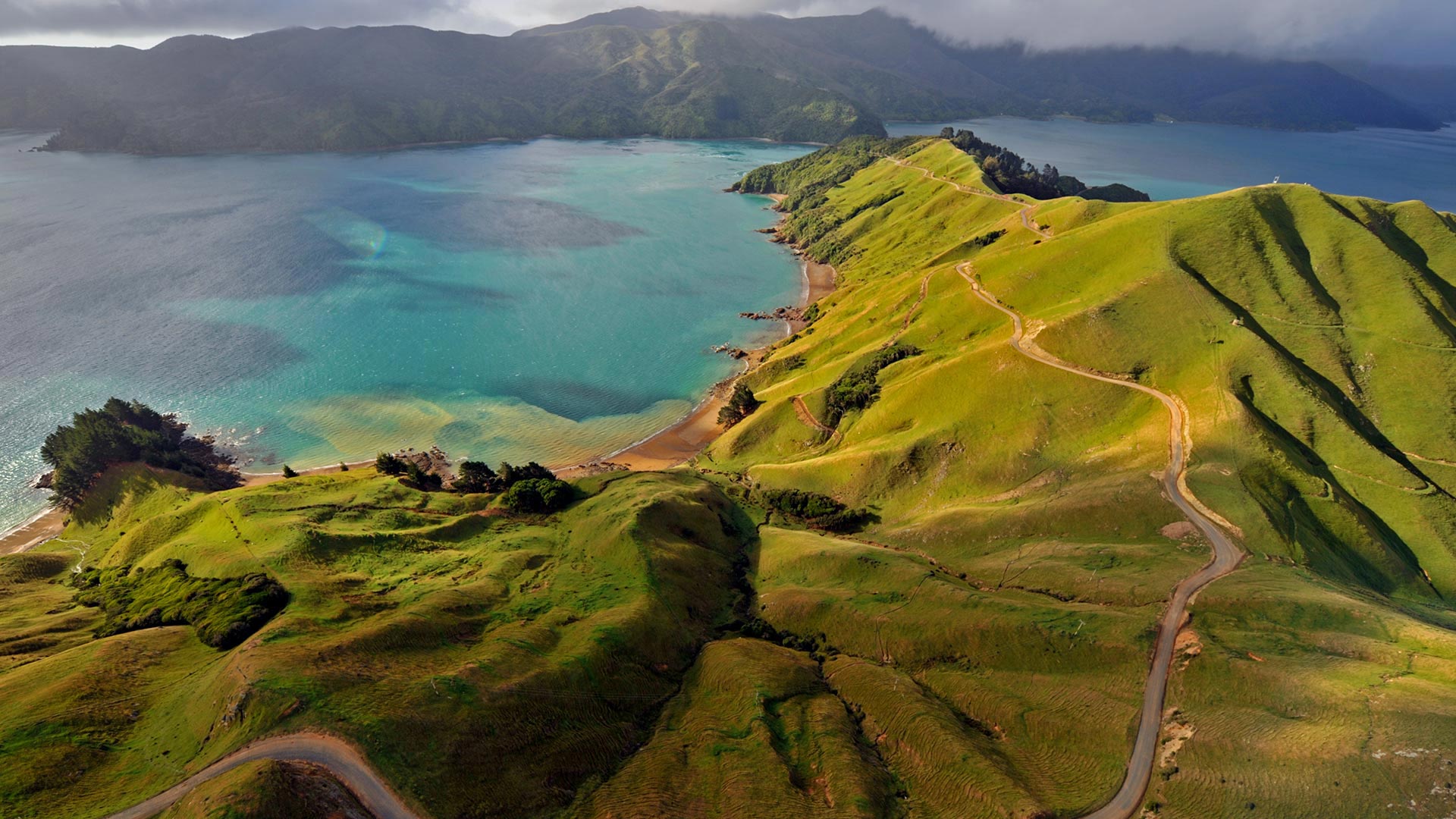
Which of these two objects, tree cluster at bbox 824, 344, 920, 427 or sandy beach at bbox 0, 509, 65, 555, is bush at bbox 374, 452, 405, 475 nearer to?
sandy beach at bbox 0, 509, 65, 555

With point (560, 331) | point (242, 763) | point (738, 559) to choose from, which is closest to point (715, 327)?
point (560, 331)

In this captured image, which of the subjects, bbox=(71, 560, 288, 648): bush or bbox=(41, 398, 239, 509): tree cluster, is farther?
bbox=(41, 398, 239, 509): tree cluster

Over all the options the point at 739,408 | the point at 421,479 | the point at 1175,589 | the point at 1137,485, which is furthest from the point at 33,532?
the point at 1137,485

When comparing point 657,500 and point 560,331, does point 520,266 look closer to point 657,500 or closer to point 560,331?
point 560,331

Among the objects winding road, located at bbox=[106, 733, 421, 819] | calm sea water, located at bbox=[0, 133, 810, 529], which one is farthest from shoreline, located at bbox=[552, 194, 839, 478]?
winding road, located at bbox=[106, 733, 421, 819]

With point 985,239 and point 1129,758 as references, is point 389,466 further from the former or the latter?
point 985,239

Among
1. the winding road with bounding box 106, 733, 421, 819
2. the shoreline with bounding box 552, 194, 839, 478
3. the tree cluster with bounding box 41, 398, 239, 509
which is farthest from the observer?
the shoreline with bounding box 552, 194, 839, 478
